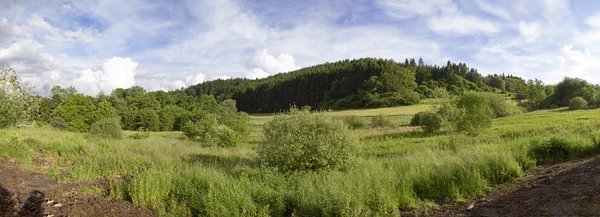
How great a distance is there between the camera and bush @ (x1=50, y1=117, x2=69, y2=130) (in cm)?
4675

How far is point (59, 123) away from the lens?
47.7 meters

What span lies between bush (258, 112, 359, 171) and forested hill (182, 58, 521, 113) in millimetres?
74247

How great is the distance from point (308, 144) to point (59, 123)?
51.2 m

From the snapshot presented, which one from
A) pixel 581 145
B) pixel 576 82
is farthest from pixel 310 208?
pixel 576 82

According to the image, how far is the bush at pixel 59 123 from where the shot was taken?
46750 millimetres

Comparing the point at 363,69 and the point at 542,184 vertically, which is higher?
the point at 363,69

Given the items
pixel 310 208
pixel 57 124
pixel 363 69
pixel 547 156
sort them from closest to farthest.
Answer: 1. pixel 310 208
2. pixel 547 156
3. pixel 57 124
4. pixel 363 69

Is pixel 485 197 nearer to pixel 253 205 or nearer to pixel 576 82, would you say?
pixel 253 205

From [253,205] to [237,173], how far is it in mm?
3914

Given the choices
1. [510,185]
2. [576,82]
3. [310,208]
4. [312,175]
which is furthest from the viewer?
[576,82]

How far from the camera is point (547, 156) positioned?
10.8 meters

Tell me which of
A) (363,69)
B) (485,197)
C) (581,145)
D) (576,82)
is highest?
(363,69)

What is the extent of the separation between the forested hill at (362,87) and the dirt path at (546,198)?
250 ft

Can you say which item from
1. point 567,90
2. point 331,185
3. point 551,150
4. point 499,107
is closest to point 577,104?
point 499,107
